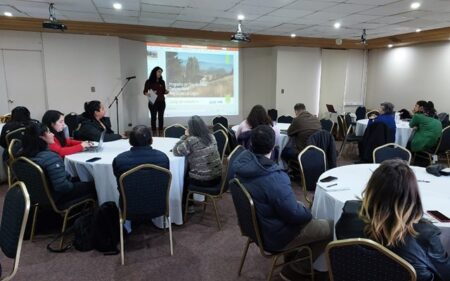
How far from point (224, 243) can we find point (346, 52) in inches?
350

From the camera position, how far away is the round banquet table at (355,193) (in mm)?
2049

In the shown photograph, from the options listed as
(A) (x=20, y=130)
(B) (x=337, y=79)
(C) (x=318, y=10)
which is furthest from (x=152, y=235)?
(B) (x=337, y=79)

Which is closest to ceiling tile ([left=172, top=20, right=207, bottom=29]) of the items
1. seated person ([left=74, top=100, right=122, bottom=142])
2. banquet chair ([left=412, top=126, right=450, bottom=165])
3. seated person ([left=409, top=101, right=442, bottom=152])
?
seated person ([left=74, top=100, right=122, bottom=142])

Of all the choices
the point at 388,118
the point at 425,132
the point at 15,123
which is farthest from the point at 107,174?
the point at 425,132

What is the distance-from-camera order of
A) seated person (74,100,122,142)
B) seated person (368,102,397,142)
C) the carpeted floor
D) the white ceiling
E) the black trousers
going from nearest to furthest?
1. the carpeted floor
2. seated person (74,100,122,142)
3. the white ceiling
4. seated person (368,102,397,142)
5. the black trousers

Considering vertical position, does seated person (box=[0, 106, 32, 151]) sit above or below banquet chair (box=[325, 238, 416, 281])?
above

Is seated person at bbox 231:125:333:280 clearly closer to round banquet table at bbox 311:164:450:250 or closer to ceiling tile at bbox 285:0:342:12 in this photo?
round banquet table at bbox 311:164:450:250

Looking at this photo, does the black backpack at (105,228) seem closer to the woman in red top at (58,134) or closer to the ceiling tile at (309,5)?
the woman in red top at (58,134)

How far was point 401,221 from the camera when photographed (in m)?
1.39

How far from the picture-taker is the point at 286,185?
207 centimetres

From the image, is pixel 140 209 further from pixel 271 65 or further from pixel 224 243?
pixel 271 65

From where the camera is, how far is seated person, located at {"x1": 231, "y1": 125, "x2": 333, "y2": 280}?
6.68 feet

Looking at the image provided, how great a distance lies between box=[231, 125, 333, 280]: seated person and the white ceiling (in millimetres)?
3526

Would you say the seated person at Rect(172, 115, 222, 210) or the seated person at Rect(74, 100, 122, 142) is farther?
the seated person at Rect(74, 100, 122, 142)
